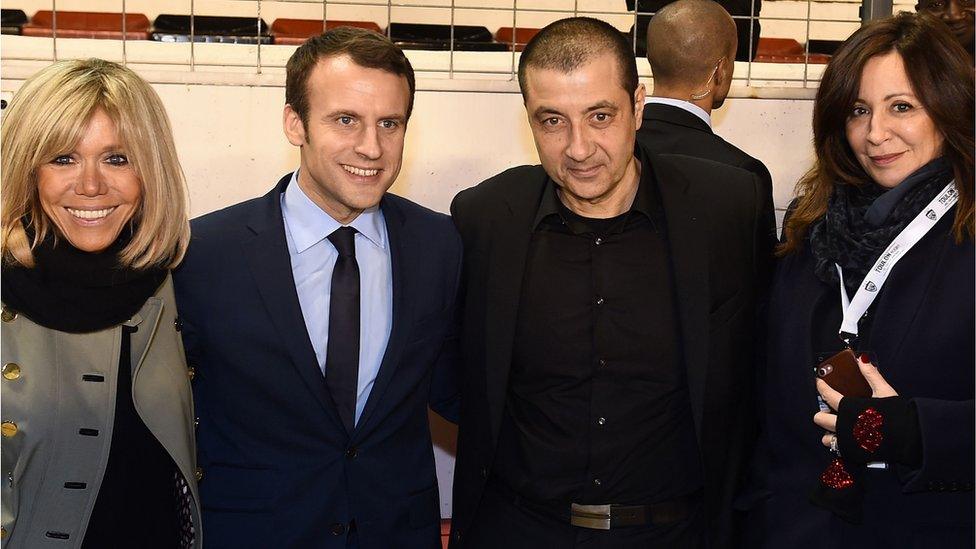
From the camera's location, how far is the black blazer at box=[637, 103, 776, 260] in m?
3.20

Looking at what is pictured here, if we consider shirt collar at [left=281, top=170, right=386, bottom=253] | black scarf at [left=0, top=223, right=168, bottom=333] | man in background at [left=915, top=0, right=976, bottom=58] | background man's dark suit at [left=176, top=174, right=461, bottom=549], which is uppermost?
man in background at [left=915, top=0, right=976, bottom=58]

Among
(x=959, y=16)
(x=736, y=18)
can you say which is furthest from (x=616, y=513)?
(x=736, y=18)

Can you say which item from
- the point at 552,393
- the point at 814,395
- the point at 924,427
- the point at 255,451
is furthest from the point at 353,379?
the point at 924,427

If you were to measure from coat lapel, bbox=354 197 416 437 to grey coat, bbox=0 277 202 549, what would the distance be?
42cm

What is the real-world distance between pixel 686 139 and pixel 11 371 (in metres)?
2.09

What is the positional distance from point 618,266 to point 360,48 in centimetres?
75

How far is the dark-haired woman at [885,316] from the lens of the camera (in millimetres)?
2055

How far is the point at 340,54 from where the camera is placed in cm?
231

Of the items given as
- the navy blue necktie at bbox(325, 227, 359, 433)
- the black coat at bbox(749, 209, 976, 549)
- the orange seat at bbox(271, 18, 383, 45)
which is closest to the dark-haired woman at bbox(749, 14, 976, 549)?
the black coat at bbox(749, 209, 976, 549)

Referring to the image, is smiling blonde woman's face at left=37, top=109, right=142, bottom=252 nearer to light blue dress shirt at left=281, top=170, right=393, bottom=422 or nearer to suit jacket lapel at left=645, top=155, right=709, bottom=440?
light blue dress shirt at left=281, top=170, right=393, bottom=422

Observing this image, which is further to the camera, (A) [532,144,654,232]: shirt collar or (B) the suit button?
(A) [532,144,654,232]: shirt collar

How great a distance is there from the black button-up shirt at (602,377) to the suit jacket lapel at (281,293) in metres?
0.48

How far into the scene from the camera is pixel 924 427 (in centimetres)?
199

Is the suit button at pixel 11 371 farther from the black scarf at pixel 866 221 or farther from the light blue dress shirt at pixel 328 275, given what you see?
the black scarf at pixel 866 221
